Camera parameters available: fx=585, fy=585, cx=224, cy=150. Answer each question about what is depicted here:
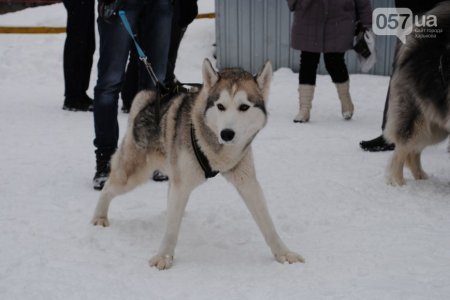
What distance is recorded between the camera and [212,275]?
8.46ft

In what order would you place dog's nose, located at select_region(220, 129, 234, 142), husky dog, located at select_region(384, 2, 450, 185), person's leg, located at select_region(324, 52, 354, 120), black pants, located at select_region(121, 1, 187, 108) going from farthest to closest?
1. person's leg, located at select_region(324, 52, 354, 120)
2. black pants, located at select_region(121, 1, 187, 108)
3. husky dog, located at select_region(384, 2, 450, 185)
4. dog's nose, located at select_region(220, 129, 234, 142)

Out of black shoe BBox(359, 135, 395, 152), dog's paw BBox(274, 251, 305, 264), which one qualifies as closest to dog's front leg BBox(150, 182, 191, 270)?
dog's paw BBox(274, 251, 305, 264)

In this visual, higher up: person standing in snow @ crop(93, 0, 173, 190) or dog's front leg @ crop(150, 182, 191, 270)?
person standing in snow @ crop(93, 0, 173, 190)

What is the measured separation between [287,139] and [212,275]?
105 inches

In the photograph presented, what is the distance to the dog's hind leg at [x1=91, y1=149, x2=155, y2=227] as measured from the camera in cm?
309

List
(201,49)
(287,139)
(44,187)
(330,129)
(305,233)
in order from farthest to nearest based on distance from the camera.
A: (201,49) → (330,129) → (287,139) → (44,187) → (305,233)

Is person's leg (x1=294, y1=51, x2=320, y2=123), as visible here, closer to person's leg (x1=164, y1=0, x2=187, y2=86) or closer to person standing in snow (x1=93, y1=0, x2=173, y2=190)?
person's leg (x1=164, y1=0, x2=187, y2=86)

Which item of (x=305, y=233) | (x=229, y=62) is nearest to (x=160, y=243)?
(x=305, y=233)

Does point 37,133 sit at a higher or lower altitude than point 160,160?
lower

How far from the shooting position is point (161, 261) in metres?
2.64

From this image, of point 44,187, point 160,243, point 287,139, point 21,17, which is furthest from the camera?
point 21,17

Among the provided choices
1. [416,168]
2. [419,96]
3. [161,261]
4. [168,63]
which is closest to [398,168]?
[416,168]

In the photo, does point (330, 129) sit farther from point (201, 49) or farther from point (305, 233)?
point (201, 49)

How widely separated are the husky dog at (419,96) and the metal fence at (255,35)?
3.88 meters
